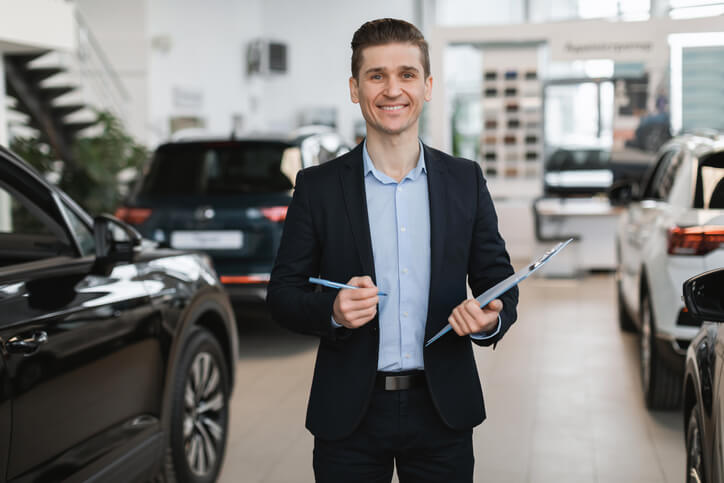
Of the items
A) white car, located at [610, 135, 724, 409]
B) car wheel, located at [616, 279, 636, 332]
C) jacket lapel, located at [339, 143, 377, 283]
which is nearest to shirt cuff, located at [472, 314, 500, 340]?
jacket lapel, located at [339, 143, 377, 283]

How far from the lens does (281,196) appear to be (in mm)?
6238

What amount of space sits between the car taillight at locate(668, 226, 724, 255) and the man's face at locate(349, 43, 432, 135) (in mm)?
2841

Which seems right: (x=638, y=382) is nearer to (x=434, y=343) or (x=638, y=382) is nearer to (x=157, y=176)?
(x=157, y=176)

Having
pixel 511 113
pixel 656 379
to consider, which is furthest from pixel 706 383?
pixel 511 113

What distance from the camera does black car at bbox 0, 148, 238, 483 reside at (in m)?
2.31

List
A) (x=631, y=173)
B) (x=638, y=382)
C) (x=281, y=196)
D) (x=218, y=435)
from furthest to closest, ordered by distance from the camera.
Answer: (x=631, y=173)
(x=281, y=196)
(x=638, y=382)
(x=218, y=435)

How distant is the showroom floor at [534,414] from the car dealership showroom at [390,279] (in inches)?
0.9

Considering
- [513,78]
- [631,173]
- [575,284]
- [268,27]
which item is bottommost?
[575,284]

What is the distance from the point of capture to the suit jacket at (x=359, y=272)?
6.08 feet

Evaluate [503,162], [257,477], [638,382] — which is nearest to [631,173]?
[503,162]

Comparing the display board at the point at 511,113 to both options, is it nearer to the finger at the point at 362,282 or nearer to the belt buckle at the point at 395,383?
the belt buckle at the point at 395,383

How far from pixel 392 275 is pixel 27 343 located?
1048mm

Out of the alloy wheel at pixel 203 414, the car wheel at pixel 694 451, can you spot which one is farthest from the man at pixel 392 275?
the alloy wheel at pixel 203 414

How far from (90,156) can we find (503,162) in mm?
5791
